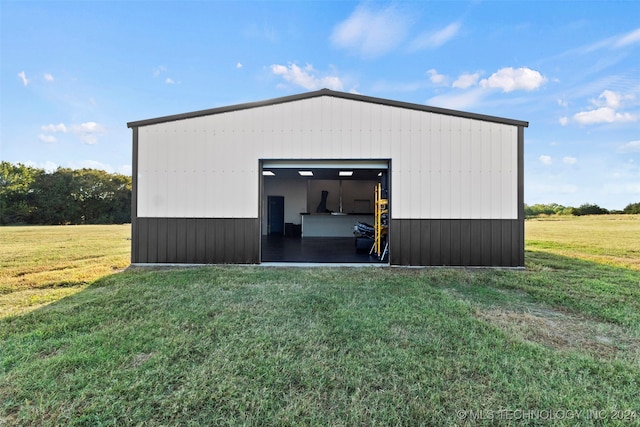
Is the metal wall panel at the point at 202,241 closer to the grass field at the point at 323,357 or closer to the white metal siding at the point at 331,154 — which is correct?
the white metal siding at the point at 331,154

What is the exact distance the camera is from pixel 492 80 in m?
10.8

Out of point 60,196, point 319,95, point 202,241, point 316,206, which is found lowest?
point 202,241

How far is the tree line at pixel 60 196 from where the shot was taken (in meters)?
26.4

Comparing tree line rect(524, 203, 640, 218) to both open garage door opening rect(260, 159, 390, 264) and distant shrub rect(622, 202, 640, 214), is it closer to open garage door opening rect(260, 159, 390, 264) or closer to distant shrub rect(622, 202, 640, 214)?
distant shrub rect(622, 202, 640, 214)

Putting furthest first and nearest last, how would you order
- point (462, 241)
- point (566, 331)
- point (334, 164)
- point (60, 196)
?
point (60, 196), point (334, 164), point (462, 241), point (566, 331)

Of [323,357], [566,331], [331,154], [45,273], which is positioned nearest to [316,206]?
[331,154]

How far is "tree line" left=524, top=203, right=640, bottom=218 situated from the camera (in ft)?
102

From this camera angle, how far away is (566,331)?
312 centimetres

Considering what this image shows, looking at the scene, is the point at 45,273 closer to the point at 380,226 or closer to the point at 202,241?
the point at 202,241

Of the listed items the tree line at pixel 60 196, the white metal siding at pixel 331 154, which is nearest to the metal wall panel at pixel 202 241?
the white metal siding at pixel 331 154

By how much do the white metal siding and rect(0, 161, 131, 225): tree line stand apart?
28732 millimetres

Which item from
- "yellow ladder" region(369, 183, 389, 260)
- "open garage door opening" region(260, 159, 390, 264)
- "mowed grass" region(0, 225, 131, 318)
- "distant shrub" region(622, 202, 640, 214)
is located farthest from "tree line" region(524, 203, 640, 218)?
Result: "mowed grass" region(0, 225, 131, 318)

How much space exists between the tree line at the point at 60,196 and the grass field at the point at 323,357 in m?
30.6

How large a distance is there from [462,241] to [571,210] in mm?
37223
